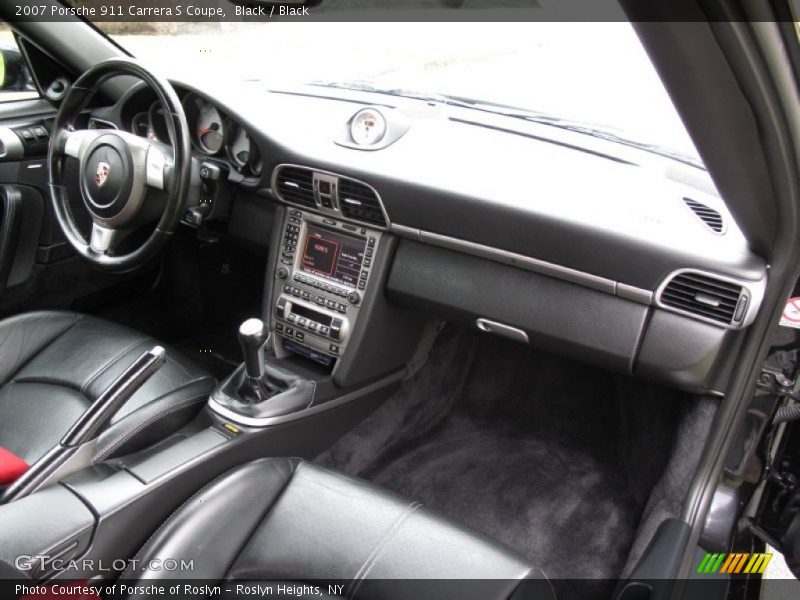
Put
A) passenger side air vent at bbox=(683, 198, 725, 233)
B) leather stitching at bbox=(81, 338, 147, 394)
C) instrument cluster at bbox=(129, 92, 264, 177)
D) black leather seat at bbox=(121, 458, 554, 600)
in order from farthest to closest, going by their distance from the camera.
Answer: instrument cluster at bbox=(129, 92, 264, 177) < leather stitching at bbox=(81, 338, 147, 394) < passenger side air vent at bbox=(683, 198, 725, 233) < black leather seat at bbox=(121, 458, 554, 600)

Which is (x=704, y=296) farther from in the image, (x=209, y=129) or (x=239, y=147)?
(x=209, y=129)

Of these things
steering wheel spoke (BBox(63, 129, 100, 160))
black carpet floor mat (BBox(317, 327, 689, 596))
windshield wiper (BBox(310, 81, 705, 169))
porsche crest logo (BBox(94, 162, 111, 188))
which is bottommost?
black carpet floor mat (BBox(317, 327, 689, 596))

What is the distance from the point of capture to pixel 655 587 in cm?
157

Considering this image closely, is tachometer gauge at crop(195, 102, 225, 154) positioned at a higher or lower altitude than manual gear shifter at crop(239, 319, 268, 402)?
higher

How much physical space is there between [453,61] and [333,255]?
90 cm

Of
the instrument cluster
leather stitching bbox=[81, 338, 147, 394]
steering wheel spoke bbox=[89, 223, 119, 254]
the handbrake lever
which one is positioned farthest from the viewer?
the instrument cluster

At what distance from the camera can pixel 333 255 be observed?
214cm

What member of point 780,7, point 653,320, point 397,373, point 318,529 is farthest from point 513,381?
point 780,7

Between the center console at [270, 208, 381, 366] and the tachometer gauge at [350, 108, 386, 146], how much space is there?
0.26 m

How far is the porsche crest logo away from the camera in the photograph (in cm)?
200

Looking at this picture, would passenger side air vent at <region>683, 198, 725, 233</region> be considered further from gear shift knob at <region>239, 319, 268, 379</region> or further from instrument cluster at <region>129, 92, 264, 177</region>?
instrument cluster at <region>129, 92, 264, 177</region>

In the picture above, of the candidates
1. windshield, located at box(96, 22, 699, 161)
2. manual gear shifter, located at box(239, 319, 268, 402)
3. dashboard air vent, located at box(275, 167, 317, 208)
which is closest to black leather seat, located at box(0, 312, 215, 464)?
manual gear shifter, located at box(239, 319, 268, 402)

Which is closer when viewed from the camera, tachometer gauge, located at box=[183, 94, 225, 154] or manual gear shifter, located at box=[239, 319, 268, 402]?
manual gear shifter, located at box=[239, 319, 268, 402]

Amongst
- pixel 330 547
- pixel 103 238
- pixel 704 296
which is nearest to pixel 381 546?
pixel 330 547
